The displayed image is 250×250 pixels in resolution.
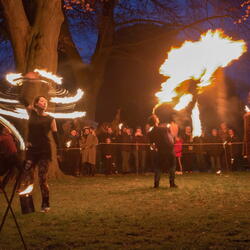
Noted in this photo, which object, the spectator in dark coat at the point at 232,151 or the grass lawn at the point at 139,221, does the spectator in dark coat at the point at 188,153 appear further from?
the grass lawn at the point at 139,221

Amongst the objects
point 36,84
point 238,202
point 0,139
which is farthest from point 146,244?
point 36,84

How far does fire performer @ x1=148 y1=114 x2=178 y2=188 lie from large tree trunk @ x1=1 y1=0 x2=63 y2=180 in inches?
175

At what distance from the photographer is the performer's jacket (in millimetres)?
11461

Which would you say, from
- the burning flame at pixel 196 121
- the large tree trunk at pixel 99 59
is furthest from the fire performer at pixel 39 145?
the large tree trunk at pixel 99 59

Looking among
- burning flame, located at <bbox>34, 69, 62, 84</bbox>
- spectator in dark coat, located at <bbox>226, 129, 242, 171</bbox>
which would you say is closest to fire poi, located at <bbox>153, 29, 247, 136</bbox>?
spectator in dark coat, located at <bbox>226, 129, 242, 171</bbox>

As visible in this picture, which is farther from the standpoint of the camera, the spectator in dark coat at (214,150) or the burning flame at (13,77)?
the spectator in dark coat at (214,150)

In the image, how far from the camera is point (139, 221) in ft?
21.4

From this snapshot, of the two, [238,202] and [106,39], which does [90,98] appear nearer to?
[106,39]

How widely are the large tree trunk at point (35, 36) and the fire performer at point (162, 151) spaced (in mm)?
4440

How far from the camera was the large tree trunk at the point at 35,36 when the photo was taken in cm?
1420

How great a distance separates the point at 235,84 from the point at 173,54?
10.9 m

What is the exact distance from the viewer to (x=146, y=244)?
5.08 metres

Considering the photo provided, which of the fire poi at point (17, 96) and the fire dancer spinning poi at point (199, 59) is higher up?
the fire dancer spinning poi at point (199, 59)

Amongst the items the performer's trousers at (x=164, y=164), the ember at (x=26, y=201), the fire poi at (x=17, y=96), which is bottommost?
the ember at (x=26, y=201)
